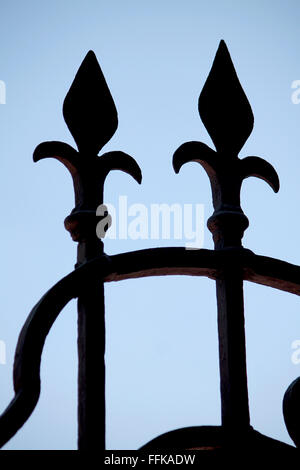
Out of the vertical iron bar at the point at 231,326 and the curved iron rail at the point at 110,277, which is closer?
the curved iron rail at the point at 110,277

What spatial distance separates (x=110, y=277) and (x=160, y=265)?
0.33 ft

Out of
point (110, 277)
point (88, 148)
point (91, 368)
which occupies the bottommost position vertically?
point (91, 368)

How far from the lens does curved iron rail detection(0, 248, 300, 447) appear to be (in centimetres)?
108

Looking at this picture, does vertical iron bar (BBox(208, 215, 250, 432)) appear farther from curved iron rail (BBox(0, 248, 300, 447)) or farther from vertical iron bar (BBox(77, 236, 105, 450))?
vertical iron bar (BBox(77, 236, 105, 450))

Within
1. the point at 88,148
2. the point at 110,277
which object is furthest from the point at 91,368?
the point at 88,148

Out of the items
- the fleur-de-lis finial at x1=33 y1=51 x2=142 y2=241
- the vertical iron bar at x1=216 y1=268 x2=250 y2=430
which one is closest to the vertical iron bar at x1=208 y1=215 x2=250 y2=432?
the vertical iron bar at x1=216 y1=268 x2=250 y2=430

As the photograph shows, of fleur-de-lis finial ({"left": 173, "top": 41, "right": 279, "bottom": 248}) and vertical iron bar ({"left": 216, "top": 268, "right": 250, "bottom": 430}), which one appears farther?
fleur-de-lis finial ({"left": 173, "top": 41, "right": 279, "bottom": 248})

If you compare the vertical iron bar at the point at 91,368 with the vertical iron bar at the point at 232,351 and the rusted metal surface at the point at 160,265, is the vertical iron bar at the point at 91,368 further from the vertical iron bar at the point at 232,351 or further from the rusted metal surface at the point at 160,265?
the vertical iron bar at the point at 232,351

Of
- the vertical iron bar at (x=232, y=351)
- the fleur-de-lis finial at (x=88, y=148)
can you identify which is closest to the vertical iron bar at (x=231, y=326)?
the vertical iron bar at (x=232, y=351)

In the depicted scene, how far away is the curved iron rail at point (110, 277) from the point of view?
42.7 inches

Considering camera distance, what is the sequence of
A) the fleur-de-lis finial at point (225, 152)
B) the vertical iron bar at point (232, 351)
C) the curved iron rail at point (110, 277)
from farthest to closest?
1. the fleur-de-lis finial at point (225, 152)
2. the vertical iron bar at point (232, 351)
3. the curved iron rail at point (110, 277)

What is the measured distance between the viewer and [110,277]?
4.13 feet

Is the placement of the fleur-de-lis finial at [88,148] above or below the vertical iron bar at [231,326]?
above

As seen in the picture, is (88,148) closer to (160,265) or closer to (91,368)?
(160,265)
